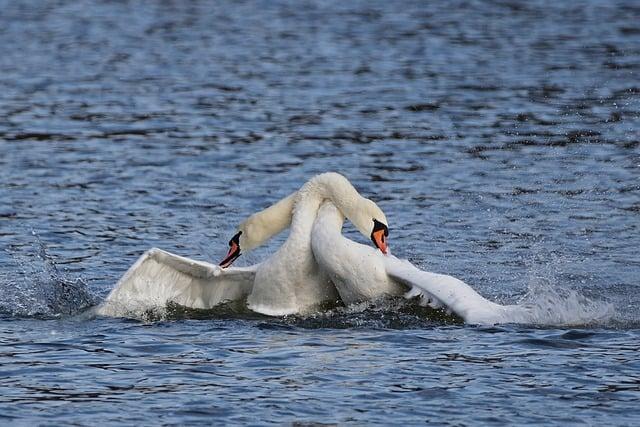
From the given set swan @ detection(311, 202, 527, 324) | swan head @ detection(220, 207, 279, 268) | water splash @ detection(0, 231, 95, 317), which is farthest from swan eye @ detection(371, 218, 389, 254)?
water splash @ detection(0, 231, 95, 317)

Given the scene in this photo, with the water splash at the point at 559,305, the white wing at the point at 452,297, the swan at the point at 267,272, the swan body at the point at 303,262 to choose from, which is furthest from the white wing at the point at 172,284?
the water splash at the point at 559,305

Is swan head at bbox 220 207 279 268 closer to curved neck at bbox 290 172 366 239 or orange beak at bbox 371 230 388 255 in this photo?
curved neck at bbox 290 172 366 239

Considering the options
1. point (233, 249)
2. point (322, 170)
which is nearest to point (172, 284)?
point (233, 249)

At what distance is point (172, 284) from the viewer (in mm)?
11969

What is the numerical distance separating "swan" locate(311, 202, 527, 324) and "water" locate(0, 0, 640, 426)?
0.17 m

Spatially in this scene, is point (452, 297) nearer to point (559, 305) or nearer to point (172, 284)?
point (559, 305)

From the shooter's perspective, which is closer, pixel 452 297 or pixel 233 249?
pixel 452 297

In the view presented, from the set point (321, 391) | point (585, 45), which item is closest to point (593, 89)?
point (585, 45)

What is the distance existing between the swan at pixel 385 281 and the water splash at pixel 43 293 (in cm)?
225

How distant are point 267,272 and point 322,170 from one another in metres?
6.91

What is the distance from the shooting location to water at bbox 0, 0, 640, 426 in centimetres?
947

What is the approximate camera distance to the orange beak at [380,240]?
37.7ft

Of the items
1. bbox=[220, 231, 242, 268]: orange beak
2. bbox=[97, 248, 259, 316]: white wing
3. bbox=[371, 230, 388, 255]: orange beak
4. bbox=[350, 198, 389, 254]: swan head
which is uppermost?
bbox=[350, 198, 389, 254]: swan head

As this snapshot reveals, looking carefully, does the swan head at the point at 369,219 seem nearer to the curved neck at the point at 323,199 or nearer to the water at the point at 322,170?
the curved neck at the point at 323,199
